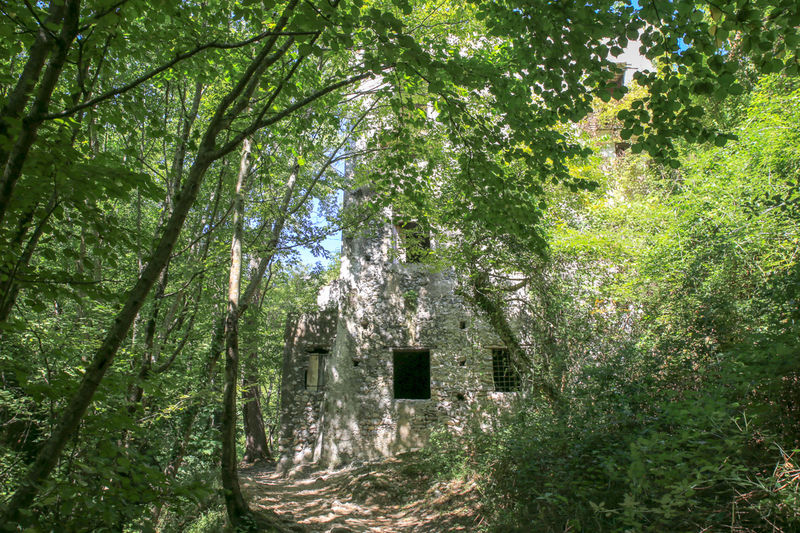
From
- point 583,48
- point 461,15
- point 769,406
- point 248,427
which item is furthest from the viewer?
point 248,427

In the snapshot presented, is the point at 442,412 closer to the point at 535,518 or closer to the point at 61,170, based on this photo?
the point at 535,518

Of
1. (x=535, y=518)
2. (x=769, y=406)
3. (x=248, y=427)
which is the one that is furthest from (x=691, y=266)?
(x=248, y=427)

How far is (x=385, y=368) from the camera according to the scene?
10219mm

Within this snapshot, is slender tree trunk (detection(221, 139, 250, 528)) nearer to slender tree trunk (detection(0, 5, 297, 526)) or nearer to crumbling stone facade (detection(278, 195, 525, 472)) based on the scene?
slender tree trunk (detection(0, 5, 297, 526))

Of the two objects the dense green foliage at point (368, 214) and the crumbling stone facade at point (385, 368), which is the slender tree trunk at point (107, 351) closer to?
the dense green foliage at point (368, 214)

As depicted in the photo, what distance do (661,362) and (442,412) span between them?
546 centimetres

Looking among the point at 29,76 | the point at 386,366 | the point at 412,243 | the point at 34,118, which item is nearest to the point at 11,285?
the point at 34,118

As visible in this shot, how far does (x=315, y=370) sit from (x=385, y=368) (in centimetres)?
266

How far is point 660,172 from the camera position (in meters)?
11.6

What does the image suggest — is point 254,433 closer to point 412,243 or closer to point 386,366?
point 386,366

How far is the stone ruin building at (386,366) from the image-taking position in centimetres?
964

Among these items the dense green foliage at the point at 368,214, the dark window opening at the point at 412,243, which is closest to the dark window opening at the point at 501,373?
the dense green foliage at the point at 368,214

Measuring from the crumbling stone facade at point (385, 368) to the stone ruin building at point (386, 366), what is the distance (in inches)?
0.9

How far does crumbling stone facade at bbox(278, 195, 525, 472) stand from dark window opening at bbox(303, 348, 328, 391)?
0.09ft
